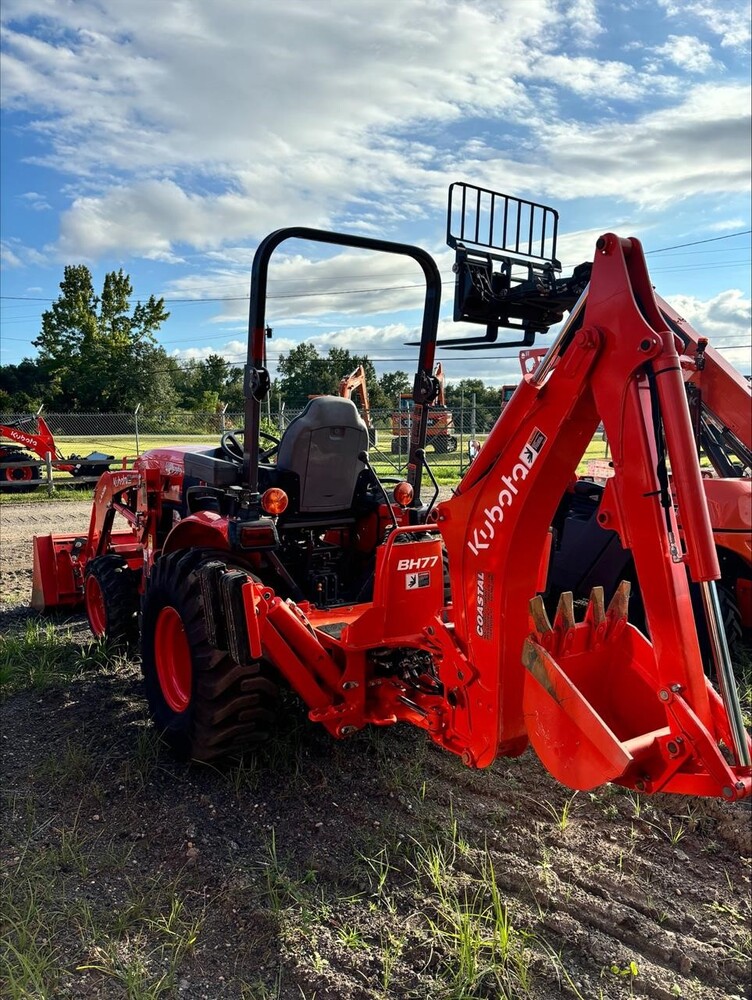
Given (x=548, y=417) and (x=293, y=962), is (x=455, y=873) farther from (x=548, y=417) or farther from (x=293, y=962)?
(x=548, y=417)

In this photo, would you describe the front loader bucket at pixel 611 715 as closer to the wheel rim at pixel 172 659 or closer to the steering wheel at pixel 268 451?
the wheel rim at pixel 172 659

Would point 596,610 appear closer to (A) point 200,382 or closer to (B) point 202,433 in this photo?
(B) point 202,433

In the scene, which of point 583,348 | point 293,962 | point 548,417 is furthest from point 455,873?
point 583,348

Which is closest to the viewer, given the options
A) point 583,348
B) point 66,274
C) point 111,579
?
point 583,348

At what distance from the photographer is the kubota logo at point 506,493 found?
254 centimetres

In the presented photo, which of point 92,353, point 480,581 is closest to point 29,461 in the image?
point 480,581

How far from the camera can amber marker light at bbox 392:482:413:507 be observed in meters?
4.28

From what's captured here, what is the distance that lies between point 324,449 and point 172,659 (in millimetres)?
1425

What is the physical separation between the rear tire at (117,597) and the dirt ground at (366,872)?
3.70 feet

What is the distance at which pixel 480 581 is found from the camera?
9.05 ft

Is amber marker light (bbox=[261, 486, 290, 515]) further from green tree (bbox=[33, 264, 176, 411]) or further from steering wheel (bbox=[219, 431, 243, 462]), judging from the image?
green tree (bbox=[33, 264, 176, 411])

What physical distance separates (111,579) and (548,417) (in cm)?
394

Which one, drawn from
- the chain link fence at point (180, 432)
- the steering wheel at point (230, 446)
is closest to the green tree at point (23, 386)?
the chain link fence at point (180, 432)

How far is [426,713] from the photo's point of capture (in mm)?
3148
